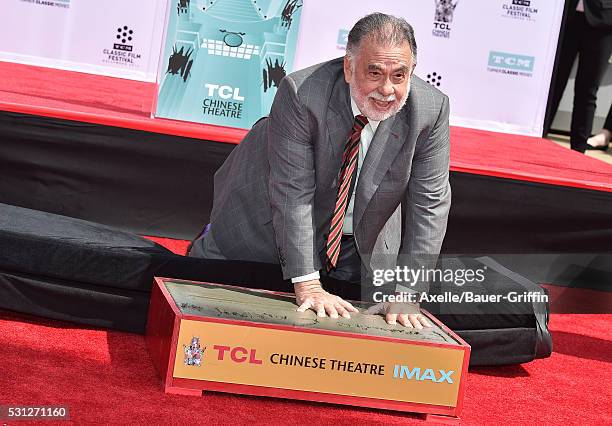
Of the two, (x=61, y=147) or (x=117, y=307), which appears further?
(x=61, y=147)

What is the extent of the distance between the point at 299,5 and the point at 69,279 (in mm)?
1550

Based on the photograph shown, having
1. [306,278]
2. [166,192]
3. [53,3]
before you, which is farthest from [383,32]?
[53,3]

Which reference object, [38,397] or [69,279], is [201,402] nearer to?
[38,397]

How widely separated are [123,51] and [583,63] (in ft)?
9.45

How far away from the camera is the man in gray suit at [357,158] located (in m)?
2.64

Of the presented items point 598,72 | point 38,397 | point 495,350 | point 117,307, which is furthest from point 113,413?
point 598,72

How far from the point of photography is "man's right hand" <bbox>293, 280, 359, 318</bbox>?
2.66m

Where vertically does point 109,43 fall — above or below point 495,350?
above

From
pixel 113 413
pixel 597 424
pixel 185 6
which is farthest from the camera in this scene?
pixel 185 6

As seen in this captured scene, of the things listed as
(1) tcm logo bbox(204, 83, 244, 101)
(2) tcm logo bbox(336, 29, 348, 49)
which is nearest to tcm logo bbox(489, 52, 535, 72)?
(2) tcm logo bbox(336, 29, 348, 49)

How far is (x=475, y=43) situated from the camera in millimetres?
4910

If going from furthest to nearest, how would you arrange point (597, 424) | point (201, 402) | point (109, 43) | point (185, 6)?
1. point (109, 43)
2. point (185, 6)
3. point (597, 424)
4. point (201, 402)

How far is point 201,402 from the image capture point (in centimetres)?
245

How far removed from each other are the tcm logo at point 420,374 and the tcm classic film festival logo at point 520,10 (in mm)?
2719
